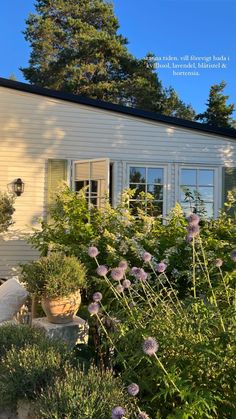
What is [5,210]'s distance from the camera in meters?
6.70

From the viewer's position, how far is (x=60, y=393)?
1.45 meters

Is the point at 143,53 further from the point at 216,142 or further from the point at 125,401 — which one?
the point at 125,401

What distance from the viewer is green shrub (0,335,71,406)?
5.70 ft

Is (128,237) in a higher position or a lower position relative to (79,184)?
lower

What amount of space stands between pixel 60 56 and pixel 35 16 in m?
2.48

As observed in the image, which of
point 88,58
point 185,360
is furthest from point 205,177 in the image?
point 88,58

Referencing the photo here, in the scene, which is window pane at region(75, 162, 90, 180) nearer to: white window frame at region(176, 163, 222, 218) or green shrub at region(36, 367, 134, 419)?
white window frame at region(176, 163, 222, 218)

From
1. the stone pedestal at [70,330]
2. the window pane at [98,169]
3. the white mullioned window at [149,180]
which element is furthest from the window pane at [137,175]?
the stone pedestal at [70,330]

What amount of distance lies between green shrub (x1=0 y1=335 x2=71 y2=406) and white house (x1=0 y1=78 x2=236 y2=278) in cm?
517

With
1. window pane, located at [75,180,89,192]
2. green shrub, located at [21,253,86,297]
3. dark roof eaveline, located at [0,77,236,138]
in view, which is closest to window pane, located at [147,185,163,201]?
dark roof eaveline, located at [0,77,236,138]

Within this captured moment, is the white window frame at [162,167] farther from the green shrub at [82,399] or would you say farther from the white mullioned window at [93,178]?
the green shrub at [82,399]

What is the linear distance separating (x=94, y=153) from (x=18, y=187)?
1409mm

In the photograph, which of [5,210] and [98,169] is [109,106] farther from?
[5,210]

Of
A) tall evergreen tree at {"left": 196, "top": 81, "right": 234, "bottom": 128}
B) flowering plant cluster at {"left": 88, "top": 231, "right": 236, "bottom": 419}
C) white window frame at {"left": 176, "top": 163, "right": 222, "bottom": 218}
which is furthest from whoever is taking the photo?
tall evergreen tree at {"left": 196, "top": 81, "right": 234, "bottom": 128}
